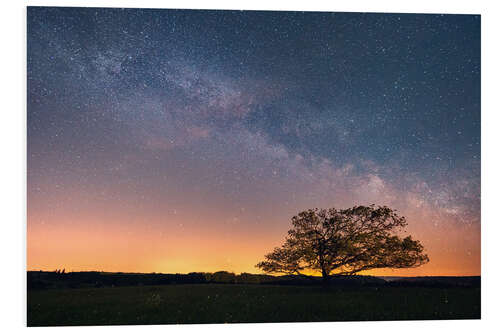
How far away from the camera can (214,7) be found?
7941 millimetres

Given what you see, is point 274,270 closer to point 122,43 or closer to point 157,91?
point 157,91

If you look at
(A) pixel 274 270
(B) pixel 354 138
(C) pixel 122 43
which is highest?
(C) pixel 122 43

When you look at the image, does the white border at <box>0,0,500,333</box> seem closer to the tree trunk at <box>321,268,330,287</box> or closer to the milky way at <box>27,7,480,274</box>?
the milky way at <box>27,7,480,274</box>

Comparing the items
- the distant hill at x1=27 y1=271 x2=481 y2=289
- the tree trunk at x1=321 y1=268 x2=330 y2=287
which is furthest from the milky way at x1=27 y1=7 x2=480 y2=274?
the tree trunk at x1=321 y1=268 x2=330 y2=287

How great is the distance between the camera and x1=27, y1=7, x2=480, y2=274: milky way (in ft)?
25.6

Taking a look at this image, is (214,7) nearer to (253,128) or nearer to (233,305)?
(253,128)

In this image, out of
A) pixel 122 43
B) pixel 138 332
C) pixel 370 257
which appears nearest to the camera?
pixel 138 332

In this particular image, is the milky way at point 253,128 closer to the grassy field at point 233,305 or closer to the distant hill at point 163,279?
the distant hill at point 163,279

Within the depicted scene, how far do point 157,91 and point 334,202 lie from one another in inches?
140

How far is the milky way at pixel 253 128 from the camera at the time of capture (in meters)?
7.79

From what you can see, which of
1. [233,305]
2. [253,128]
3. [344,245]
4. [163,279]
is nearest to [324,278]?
[344,245]

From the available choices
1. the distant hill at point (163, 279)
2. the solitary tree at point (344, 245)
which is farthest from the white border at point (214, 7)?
the solitary tree at point (344, 245)

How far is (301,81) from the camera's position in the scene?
26.7 ft
